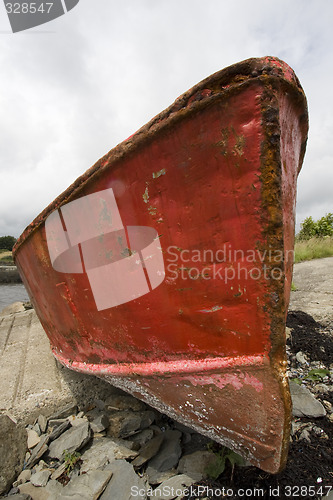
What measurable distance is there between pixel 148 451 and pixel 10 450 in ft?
2.83

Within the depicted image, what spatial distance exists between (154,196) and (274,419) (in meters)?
1.11

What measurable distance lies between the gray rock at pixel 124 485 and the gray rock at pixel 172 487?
79 mm

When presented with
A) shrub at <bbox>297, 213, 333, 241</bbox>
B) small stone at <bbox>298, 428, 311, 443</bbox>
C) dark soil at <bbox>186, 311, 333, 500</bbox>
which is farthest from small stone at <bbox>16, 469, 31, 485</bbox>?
shrub at <bbox>297, 213, 333, 241</bbox>

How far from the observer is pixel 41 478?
167cm

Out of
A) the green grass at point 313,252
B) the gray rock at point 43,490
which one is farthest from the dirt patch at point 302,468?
the green grass at point 313,252

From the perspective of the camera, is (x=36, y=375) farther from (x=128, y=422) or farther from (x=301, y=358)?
(x=301, y=358)

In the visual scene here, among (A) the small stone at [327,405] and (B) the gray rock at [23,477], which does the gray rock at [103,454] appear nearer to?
(B) the gray rock at [23,477]

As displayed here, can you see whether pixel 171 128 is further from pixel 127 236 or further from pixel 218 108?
pixel 127 236

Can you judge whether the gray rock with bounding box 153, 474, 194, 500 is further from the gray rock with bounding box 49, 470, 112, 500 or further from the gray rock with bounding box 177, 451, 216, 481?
the gray rock with bounding box 49, 470, 112, 500

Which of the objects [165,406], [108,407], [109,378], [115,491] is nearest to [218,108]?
[165,406]

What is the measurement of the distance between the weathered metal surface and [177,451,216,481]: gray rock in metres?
0.28

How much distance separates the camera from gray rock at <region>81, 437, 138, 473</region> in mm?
1728

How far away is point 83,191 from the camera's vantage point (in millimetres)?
1550

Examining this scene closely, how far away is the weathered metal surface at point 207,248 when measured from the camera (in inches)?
44.8
